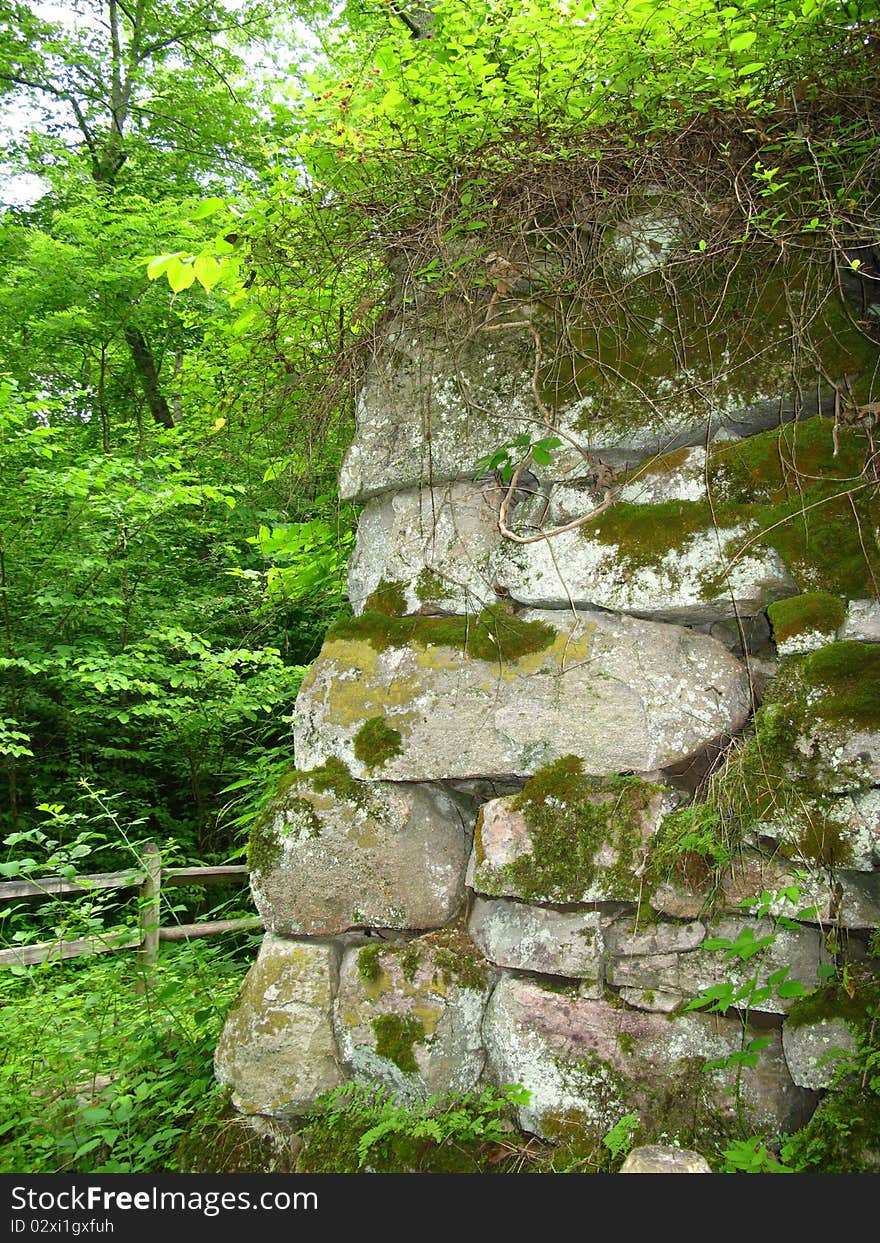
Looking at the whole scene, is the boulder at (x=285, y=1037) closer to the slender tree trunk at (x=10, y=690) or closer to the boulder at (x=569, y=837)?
the boulder at (x=569, y=837)

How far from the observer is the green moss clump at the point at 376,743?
2283 millimetres

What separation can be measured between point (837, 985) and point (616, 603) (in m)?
1.03

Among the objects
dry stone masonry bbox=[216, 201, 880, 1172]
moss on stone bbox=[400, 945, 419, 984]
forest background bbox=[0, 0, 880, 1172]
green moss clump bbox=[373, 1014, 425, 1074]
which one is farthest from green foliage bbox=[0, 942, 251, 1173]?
moss on stone bbox=[400, 945, 419, 984]

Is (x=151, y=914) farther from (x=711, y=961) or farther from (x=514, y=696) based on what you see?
(x=711, y=961)

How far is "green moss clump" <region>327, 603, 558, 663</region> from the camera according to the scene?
2256 mm

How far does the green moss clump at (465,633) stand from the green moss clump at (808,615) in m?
0.59

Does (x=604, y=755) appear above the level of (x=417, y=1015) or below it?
above

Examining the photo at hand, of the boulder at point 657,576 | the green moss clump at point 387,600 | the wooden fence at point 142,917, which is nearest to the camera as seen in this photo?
the boulder at point 657,576

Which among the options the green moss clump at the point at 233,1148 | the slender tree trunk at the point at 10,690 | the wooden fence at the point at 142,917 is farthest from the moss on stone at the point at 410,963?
the slender tree trunk at the point at 10,690

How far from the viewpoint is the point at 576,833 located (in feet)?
6.73

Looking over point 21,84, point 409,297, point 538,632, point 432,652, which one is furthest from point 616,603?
point 21,84

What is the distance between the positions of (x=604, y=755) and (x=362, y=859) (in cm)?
75

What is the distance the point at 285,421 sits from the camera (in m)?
3.04

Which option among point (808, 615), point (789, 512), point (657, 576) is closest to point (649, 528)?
point (657, 576)
